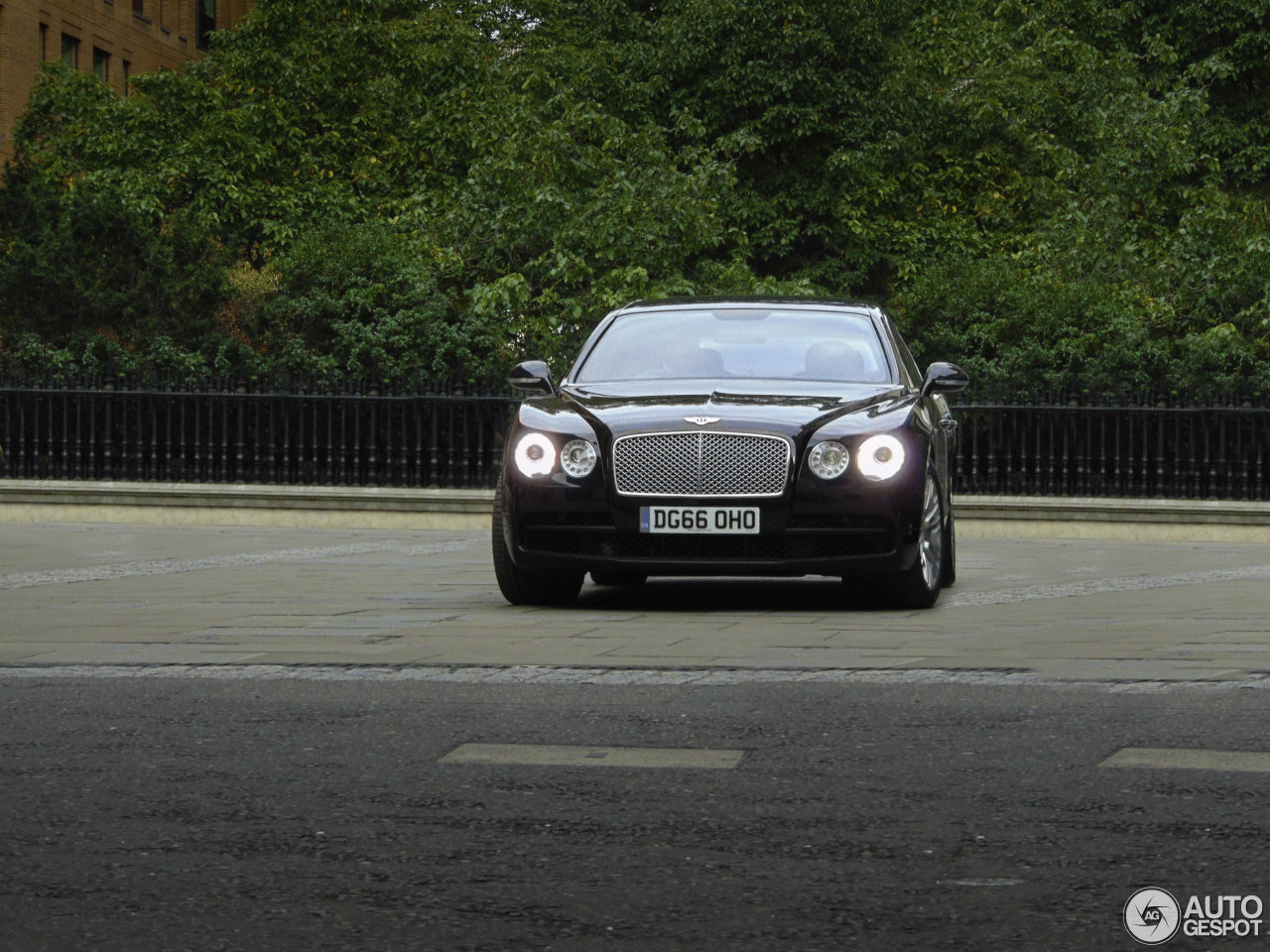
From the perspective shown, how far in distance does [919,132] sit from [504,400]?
18088 mm

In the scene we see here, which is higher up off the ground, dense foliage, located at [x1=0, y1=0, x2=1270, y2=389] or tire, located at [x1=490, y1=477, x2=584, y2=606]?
dense foliage, located at [x1=0, y1=0, x2=1270, y2=389]

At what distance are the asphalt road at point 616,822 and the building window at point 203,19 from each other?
57.8m

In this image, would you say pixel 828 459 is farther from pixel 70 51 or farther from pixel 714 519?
pixel 70 51

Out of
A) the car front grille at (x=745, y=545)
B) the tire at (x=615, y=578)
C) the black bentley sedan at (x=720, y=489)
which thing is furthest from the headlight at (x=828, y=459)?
the tire at (x=615, y=578)

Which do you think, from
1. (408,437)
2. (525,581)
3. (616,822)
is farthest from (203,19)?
(616,822)

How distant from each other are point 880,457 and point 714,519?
2.66 feet

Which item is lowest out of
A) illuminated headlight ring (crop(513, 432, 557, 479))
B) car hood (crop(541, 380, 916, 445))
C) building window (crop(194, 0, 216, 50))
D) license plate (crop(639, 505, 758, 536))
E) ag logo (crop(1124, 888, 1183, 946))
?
license plate (crop(639, 505, 758, 536))

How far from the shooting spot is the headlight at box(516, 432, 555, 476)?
9953 millimetres

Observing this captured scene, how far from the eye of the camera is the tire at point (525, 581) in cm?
1034

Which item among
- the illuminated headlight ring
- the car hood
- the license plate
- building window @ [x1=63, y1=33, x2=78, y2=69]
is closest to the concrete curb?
the car hood

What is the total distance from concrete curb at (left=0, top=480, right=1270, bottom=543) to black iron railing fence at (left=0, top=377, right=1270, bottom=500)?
198 mm

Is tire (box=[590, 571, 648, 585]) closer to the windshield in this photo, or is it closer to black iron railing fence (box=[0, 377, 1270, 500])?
the windshield

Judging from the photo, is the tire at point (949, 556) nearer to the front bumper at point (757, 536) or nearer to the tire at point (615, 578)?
the front bumper at point (757, 536)

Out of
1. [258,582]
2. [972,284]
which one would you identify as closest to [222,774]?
[258,582]
